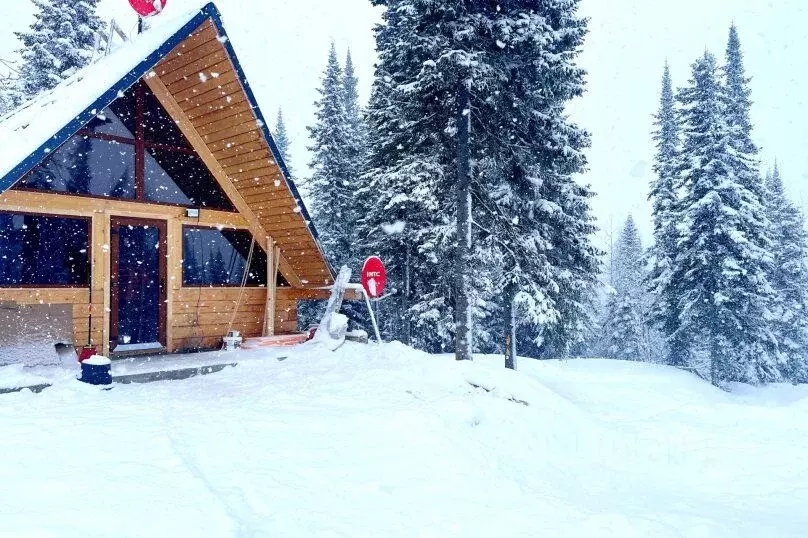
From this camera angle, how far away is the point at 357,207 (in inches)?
866

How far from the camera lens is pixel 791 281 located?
103 feet

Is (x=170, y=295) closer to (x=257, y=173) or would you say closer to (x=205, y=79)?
(x=257, y=173)

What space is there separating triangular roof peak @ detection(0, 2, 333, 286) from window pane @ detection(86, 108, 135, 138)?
1.94 ft

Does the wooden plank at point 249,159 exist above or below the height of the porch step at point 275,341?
above

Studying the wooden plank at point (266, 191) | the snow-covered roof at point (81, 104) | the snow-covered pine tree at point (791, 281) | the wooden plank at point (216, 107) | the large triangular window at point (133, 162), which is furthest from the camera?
the snow-covered pine tree at point (791, 281)

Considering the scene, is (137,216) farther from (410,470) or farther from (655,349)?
(655,349)

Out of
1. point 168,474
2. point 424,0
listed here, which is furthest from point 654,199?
point 168,474

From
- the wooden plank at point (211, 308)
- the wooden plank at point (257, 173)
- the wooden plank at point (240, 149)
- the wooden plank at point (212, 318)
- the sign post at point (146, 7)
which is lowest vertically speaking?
the wooden plank at point (212, 318)

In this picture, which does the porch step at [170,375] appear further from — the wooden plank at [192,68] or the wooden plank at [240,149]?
the wooden plank at [192,68]

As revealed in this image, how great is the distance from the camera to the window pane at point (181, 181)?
30.9 ft

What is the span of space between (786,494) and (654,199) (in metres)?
26.4

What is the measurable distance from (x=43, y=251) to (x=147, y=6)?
5.11 metres

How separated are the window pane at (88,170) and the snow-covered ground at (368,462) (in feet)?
12.0

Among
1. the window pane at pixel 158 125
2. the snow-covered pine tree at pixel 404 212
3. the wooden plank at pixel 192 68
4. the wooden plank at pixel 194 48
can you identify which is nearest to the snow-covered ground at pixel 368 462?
the window pane at pixel 158 125
